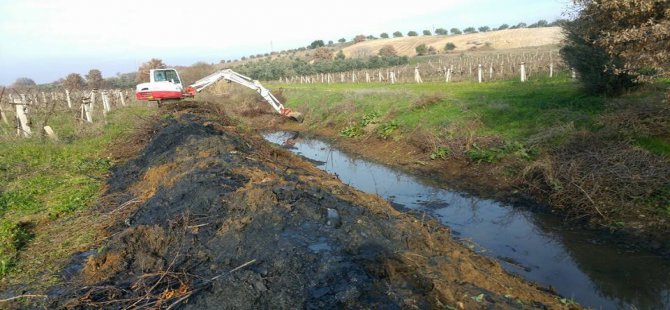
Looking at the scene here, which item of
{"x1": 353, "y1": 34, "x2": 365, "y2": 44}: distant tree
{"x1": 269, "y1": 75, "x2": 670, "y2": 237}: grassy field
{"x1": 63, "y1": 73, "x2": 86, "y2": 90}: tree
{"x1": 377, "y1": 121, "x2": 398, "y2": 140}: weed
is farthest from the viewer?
{"x1": 353, "y1": 34, "x2": 365, "y2": 44}: distant tree

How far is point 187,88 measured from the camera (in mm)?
22625

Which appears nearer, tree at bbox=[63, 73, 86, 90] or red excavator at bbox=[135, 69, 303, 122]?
red excavator at bbox=[135, 69, 303, 122]

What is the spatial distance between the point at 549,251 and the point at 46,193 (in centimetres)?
966

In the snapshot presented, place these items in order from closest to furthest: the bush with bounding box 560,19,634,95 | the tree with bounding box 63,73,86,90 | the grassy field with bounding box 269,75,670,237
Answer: the grassy field with bounding box 269,75,670,237, the bush with bounding box 560,19,634,95, the tree with bounding box 63,73,86,90

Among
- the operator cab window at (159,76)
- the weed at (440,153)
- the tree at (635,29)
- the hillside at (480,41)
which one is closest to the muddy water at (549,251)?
the weed at (440,153)

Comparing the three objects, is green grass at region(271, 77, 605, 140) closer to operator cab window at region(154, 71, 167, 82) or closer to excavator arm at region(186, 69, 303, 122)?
excavator arm at region(186, 69, 303, 122)

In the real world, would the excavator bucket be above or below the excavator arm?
below

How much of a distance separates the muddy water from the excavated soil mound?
823 mm

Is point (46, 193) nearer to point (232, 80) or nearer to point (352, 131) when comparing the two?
point (352, 131)

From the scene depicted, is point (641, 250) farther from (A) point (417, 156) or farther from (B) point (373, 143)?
(B) point (373, 143)

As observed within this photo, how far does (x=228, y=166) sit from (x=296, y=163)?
13.6ft

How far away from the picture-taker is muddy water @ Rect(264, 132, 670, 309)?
6102 mm

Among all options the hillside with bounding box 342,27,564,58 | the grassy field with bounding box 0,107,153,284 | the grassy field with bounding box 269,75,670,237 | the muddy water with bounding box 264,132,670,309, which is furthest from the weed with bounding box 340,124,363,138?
the hillside with bounding box 342,27,564,58

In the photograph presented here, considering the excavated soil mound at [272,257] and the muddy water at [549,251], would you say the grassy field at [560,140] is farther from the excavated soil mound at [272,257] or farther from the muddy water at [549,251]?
the excavated soil mound at [272,257]
